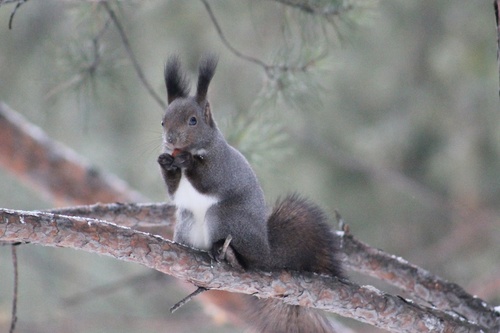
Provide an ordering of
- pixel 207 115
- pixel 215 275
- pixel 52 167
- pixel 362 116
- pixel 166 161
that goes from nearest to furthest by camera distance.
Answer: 1. pixel 215 275
2. pixel 166 161
3. pixel 207 115
4. pixel 52 167
5. pixel 362 116

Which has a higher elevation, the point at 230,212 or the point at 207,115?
the point at 207,115

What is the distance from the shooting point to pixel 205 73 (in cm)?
171

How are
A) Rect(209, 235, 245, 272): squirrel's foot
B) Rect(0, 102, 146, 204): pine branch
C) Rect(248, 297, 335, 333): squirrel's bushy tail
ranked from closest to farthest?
Rect(209, 235, 245, 272): squirrel's foot
Rect(248, 297, 335, 333): squirrel's bushy tail
Rect(0, 102, 146, 204): pine branch

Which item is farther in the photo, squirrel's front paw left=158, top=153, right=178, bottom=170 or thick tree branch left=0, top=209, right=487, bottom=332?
squirrel's front paw left=158, top=153, right=178, bottom=170

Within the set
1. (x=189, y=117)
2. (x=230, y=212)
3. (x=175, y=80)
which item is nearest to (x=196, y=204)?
(x=230, y=212)

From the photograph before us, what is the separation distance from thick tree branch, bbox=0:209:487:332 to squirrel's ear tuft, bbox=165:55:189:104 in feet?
1.47

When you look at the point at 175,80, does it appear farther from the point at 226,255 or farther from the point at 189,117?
the point at 226,255

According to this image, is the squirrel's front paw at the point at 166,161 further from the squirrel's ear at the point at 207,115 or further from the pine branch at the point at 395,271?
the pine branch at the point at 395,271

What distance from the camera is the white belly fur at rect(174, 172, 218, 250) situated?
168 centimetres

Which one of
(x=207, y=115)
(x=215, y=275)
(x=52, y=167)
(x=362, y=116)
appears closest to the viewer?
(x=215, y=275)

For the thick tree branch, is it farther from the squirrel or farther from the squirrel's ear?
the squirrel's ear

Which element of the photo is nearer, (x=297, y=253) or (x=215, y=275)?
(x=215, y=275)

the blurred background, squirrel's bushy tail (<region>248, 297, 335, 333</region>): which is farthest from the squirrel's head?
the blurred background

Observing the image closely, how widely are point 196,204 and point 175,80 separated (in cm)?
31
